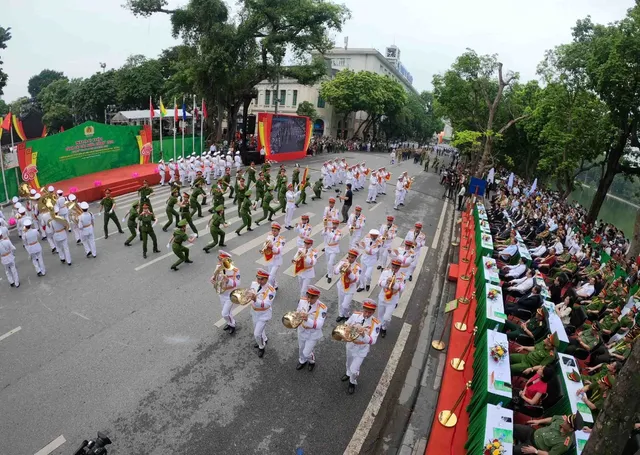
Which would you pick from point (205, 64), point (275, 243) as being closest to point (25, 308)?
point (275, 243)

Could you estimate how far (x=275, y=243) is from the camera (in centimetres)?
936

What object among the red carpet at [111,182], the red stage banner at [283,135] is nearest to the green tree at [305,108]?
the red stage banner at [283,135]

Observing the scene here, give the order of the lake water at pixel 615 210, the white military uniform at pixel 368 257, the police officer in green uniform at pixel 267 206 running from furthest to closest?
1. the lake water at pixel 615 210
2. the police officer in green uniform at pixel 267 206
3. the white military uniform at pixel 368 257

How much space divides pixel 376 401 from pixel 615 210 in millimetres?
101581

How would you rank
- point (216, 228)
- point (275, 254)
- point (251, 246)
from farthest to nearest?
1. point (251, 246)
2. point (216, 228)
3. point (275, 254)

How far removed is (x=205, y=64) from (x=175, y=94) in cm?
1337

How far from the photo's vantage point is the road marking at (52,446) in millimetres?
5180

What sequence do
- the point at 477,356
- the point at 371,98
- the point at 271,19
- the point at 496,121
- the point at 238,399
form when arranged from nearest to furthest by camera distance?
1. the point at 238,399
2. the point at 477,356
3. the point at 271,19
4. the point at 496,121
5. the point at 371,98

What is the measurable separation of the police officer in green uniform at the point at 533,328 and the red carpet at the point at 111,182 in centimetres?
1659

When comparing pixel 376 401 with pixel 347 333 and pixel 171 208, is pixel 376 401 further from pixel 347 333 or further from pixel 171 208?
pixel 171 208

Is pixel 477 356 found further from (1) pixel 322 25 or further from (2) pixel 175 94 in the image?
(2) pixel 175 94

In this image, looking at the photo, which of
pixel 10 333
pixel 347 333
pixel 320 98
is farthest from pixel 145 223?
pixel 320 98

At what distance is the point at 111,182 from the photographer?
18.2m

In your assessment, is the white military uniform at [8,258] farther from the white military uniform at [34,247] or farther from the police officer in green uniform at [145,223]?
the police officer in green uniform at [145,223]
